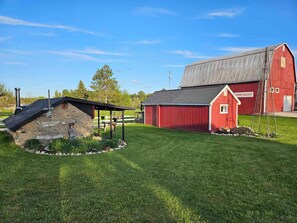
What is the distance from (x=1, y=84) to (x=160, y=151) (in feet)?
128

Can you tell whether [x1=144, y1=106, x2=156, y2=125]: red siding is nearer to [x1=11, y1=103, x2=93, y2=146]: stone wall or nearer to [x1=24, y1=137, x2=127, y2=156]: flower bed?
[x1=11, y1=103, x2=93, y2=146]: stone wall

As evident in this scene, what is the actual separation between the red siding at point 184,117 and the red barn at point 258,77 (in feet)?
29.2

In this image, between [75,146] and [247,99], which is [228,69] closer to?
[247,99]

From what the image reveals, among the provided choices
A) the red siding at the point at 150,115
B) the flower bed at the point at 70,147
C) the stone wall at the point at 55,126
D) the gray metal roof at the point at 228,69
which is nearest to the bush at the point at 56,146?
the flower bed at the point at 70,147

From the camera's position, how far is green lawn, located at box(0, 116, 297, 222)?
4.18 meters

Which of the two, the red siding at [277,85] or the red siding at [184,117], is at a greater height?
the red siding at [277,85]

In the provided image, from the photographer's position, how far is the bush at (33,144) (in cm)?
963

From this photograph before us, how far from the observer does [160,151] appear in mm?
9789

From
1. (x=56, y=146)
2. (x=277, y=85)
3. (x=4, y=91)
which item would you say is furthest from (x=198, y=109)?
(x=4, y=91)

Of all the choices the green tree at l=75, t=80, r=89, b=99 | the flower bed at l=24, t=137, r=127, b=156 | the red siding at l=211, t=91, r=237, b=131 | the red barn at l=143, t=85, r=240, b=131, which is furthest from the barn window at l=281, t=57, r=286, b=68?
the green tree at l=75, t=80, r=89, b=99

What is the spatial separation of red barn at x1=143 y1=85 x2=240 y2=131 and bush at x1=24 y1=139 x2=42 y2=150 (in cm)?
1131

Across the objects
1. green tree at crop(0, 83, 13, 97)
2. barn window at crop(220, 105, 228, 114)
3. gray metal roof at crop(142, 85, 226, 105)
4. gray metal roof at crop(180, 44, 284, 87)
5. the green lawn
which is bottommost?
the green lawn

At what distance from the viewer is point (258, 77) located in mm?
22484

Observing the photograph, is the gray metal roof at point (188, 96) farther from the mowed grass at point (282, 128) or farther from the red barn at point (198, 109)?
the mowed grass at point (282, 128)
